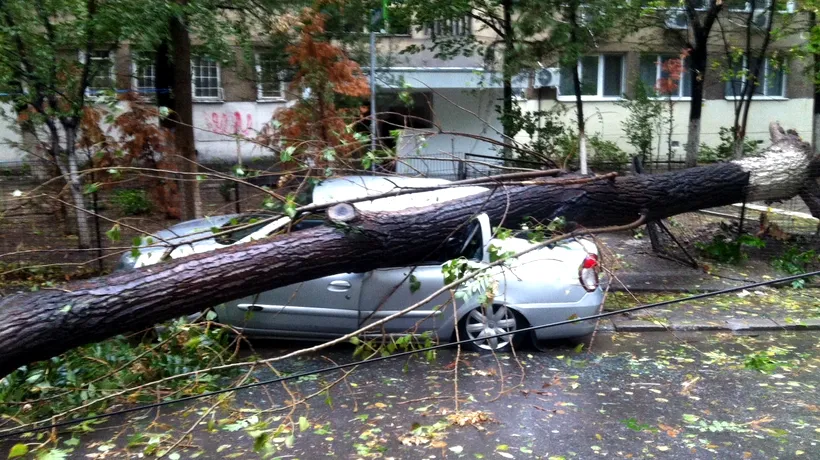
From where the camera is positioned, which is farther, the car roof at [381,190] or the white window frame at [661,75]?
the white window frame at [661,75]

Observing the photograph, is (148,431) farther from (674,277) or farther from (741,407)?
(674,277)

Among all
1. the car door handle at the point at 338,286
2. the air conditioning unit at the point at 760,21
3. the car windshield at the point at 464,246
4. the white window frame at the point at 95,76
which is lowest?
the car door handle at the point at 338,286

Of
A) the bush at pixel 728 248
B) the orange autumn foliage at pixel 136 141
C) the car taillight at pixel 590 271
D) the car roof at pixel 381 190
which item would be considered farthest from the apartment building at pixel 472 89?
the bush at pixel 728 248

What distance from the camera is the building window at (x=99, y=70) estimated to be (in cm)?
923

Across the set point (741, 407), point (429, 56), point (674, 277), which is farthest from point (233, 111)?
point (741, 407)

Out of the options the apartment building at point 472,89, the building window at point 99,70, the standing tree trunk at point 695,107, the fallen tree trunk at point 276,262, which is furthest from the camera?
the standing tree trunk at point 695,107

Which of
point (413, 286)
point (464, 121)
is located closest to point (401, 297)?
point (413, 286)

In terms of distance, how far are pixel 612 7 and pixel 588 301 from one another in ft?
21.7

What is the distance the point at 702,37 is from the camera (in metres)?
14.7

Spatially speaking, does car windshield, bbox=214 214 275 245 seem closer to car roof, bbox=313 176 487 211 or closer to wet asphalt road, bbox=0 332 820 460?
car roof, bbox=313 176 487 211

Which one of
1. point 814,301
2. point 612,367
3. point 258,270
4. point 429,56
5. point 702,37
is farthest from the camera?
point 429,56

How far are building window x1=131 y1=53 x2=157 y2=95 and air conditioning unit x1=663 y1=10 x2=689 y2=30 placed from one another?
435 inches

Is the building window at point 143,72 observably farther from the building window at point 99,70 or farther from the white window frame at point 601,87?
the white window frame at point 601,87

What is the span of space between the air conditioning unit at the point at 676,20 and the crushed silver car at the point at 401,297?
11.1m
